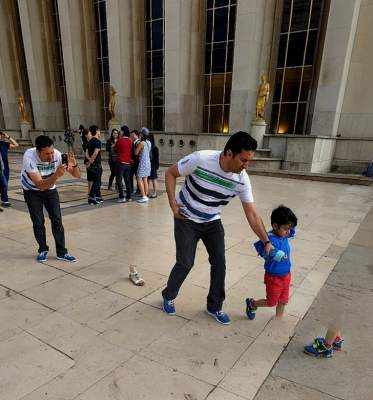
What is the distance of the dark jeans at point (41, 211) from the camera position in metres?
4.21

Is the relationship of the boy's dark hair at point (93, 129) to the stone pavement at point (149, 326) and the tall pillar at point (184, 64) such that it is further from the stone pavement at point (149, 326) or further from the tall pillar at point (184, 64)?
the tall pillar at point (184, 64)

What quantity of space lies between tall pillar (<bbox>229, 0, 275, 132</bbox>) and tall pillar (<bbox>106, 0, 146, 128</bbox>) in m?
7.79

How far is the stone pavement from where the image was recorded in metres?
2.28

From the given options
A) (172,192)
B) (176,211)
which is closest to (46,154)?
(172,192)

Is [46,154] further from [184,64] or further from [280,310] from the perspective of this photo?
[184,64]

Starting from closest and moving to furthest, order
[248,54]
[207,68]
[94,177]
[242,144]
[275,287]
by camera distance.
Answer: [242,144] < [275,287] < [94,177] < [248,54] < [207,68]

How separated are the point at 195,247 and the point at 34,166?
250cm

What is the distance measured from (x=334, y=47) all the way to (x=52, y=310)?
16.4 metres

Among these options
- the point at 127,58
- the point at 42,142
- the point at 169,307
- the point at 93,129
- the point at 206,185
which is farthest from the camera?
the point at 127,58

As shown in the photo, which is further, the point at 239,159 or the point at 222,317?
the point at 222,317

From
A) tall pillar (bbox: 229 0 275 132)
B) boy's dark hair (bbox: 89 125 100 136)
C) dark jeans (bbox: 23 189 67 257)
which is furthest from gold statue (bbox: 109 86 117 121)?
dark jeans (bbox: 23 189 67 257)

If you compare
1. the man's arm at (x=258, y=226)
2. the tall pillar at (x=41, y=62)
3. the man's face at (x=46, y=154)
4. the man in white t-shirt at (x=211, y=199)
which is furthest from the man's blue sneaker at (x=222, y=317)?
the tall pillar at (x=41, y=62)

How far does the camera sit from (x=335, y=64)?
47.3 feet

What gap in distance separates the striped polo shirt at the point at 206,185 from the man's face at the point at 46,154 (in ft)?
6.87
